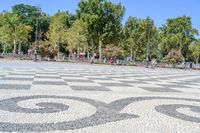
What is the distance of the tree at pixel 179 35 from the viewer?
78675 mm

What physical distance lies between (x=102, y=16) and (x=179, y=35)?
24165 mm

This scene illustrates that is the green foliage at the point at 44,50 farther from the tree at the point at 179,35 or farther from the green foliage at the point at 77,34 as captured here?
the tree at the point at 179,35

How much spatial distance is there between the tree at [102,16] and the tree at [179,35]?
2099 cm

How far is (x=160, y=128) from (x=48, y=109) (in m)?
1.51

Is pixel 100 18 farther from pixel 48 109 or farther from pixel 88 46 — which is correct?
pixel 48 109

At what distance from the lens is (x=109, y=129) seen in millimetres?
3580

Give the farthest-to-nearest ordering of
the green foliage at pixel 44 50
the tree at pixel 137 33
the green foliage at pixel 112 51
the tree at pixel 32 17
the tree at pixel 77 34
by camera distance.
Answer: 1. the tree at pixel 32 17
2. the tree at pixel 137 33
3. the green foliage at pixel 112 51
4. the tree at pixel 77 34
5. the green foliage at pixel 44 50

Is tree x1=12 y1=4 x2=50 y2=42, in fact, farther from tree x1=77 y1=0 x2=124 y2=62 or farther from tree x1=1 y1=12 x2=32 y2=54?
tree x1=77 y1=0 x2=124 y2=62

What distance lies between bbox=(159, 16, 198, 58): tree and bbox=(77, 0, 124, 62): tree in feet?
68.9

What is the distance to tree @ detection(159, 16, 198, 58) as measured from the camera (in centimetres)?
7868

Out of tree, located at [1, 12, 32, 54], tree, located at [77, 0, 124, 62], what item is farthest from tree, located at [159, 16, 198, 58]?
tree, located at [1, 12, 32, 54]

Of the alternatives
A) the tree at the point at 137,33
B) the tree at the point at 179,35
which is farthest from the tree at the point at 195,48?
the tree at the point at 137,33

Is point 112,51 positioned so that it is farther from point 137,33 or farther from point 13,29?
point 13,29

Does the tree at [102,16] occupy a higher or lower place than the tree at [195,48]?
higher
